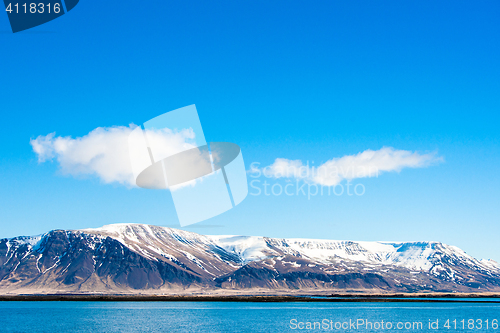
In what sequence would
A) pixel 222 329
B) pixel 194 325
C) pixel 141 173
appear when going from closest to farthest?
pixel 141 173
pixel 222 329
pixel 194 325

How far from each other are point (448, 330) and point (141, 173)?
232 feet

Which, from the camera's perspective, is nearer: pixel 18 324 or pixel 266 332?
pixel 266 332

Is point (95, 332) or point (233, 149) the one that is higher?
point (233, 149)

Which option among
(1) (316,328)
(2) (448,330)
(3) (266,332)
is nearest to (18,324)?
(3) (266,332)

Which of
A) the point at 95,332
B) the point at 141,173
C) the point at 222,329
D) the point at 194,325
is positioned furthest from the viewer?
the point at 194,325

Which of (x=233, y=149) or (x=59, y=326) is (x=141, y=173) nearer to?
(x=233, y=149)

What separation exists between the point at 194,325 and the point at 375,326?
33370 mm

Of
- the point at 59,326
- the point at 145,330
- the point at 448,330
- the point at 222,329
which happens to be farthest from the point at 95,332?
the point at 448,330

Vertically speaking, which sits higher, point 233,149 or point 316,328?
point 233,149

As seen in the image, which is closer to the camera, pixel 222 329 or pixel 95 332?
pixel 95 332

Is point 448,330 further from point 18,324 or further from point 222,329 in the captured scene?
point 18,324

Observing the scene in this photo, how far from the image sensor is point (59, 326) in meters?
80.9

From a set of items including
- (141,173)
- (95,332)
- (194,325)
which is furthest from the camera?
(194,325)

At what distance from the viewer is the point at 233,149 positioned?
33.6m
